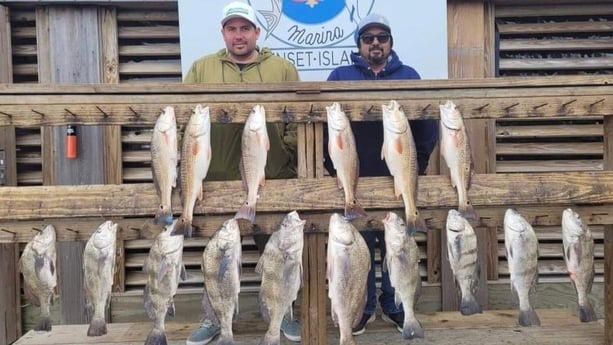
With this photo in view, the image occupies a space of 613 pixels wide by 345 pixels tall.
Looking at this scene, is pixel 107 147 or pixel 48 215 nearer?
pixel 48 215

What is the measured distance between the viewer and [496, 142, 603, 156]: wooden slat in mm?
4182

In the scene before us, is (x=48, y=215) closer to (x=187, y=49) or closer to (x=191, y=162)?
(x=191, y=162)

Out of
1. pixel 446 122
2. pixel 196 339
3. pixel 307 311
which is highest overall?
pixel 446 122

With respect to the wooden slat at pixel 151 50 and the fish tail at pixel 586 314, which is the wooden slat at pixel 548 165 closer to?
the fish tail at pixel 586 314

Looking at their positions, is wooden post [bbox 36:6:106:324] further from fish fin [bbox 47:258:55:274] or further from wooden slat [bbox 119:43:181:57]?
fish fin [bbox 47:258:55:274]

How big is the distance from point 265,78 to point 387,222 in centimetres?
132

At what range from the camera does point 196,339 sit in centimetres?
329

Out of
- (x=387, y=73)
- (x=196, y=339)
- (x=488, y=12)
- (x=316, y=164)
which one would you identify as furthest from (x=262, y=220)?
(x=488, y=12)

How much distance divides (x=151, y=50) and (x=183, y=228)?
193 centimetres

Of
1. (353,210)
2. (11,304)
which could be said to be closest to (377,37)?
(353,210)

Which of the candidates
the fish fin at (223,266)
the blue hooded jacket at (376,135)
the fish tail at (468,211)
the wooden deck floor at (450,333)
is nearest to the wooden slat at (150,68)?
the blue hooded jacket at (376,135)

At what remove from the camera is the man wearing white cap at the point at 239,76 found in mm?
3434

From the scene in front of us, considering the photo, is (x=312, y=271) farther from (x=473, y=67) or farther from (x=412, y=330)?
(x=473, y=67)

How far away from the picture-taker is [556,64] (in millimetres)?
4160
